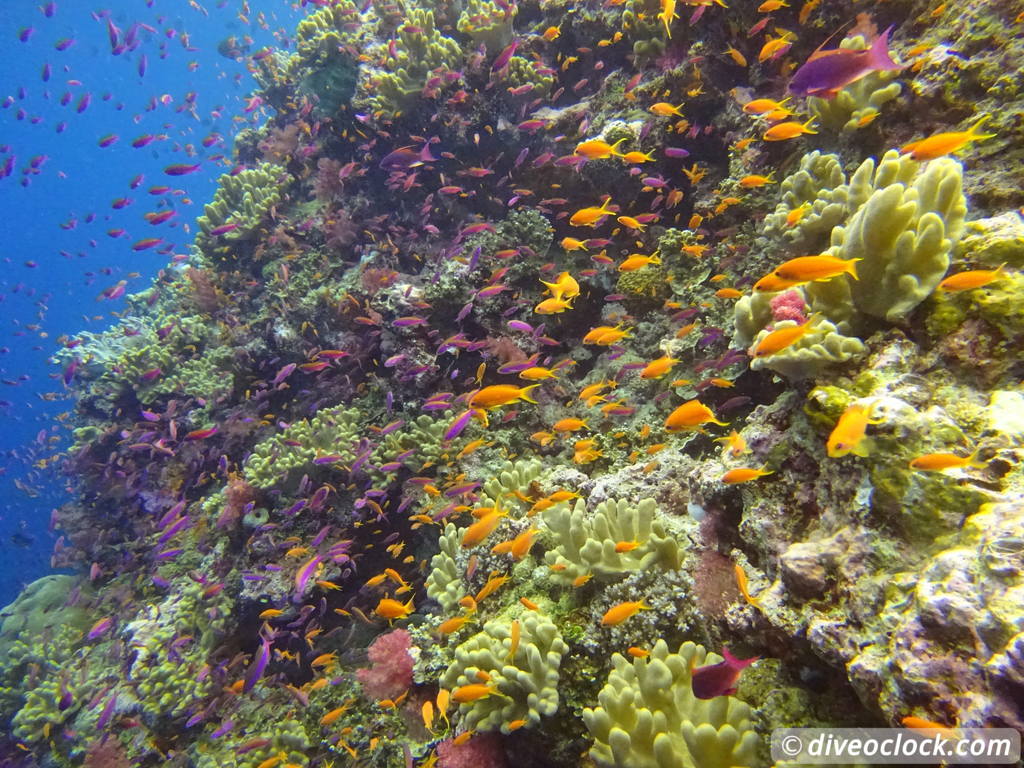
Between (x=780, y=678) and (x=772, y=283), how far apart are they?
2285 mm

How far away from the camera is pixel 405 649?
16.6 ft

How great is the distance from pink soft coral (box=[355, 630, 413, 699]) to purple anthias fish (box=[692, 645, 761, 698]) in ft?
11.2

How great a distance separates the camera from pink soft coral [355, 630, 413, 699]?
491 cm

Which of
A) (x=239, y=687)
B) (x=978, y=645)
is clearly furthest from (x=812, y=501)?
(x=239, y=687)

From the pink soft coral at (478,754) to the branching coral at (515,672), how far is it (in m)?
0.19

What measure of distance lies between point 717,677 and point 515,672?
149 cm

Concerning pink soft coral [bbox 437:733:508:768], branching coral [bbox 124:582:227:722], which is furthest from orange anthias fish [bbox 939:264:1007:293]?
branching coral [bbox 124:582:227:722]

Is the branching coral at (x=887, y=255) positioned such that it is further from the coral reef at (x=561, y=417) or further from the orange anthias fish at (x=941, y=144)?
the orange anthias fish at (x=941, y=144)

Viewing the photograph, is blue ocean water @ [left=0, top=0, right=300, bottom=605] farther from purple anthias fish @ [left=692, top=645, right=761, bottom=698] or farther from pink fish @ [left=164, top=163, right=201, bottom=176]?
purple anthias fish @ [left=692, top=645, right=761, bottom=698]

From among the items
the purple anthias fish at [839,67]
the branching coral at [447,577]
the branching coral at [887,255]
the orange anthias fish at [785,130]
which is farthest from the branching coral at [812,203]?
the branching coral at [447,577]

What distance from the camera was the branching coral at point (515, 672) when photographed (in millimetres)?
3381

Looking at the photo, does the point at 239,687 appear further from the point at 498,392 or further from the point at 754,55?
the point at 754,55

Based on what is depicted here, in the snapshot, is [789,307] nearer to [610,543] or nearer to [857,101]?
[610,543]

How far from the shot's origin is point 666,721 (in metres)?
2.81
